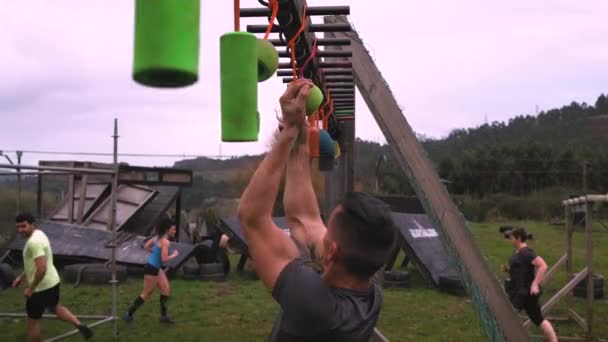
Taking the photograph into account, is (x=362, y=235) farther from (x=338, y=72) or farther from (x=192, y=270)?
(x=192, y=270)

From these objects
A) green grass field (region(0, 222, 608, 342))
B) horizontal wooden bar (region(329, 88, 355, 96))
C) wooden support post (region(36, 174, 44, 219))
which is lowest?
green grass field (region(0, 222, 608, 342))

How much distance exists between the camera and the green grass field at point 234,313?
8.12 m

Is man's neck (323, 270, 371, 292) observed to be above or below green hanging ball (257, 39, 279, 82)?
below

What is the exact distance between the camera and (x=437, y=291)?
1165 centimetres

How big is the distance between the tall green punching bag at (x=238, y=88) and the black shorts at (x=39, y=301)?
6276mm

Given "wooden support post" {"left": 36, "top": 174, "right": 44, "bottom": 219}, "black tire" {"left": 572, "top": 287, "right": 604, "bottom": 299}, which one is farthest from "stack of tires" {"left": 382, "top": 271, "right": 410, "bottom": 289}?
"wooden support post" {"left": 36, "top": 174, "right": 44, "bottom": 219}

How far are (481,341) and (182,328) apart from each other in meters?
3.99

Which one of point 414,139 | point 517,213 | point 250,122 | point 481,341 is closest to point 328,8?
point 250,122

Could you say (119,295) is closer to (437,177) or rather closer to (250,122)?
(437,177)

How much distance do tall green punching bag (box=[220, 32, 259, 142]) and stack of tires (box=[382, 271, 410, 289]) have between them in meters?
11.0

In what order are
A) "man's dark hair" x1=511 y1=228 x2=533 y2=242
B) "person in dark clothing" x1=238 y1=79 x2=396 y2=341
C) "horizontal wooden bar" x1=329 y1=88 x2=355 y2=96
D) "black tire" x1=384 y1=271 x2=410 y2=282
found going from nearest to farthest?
"person in dark clothing" x1=238 y1=79 x2=396 y2=341 → "horizontal wooden bar" x1=329 y1=88 x2=355 y2=96 → "man's dark hair" x1=511 y1=228 x2=533 y2=242 → "black tire" x1=384 y1=271 x2=410 y2=282

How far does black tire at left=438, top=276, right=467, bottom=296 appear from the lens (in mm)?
11312

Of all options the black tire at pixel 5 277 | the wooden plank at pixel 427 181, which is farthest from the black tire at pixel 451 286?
the black tire at pixel 5 277

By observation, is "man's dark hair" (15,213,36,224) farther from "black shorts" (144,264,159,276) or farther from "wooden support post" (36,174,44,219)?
"wooden support post" (36,174,44,219)
